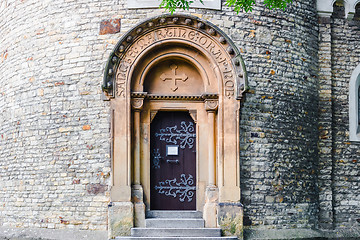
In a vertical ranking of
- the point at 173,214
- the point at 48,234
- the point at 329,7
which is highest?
the point at 329,7

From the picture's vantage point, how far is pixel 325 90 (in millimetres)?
10844

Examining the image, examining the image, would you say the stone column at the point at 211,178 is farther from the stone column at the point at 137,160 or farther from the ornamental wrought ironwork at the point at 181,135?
the stone column at the point at 137,160

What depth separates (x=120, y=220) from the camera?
29.5 ft

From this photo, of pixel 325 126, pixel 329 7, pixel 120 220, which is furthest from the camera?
pixel 329 7

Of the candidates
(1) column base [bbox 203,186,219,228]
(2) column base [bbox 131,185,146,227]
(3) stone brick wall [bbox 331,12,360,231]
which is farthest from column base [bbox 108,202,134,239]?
(3) stone brick wall [bbox 331,12,360,231]

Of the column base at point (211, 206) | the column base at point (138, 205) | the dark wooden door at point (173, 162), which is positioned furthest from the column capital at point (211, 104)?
the column base at point (138, 205)

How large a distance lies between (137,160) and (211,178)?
4.59 feet

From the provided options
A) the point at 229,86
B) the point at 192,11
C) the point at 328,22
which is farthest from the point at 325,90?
the point at 192,11

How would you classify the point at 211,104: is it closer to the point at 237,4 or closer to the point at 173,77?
the point at 173,77

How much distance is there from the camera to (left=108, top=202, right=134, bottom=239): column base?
8.95 metres

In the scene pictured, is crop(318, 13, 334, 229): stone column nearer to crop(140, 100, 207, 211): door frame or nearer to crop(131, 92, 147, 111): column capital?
crop(140, 100, 207, 211): door frame

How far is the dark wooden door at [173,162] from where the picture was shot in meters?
9.70

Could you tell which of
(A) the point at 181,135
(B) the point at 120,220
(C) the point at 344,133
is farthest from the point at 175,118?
(C) the point at 344,133

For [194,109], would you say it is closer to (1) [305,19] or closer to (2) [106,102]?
(2) [106,102]
